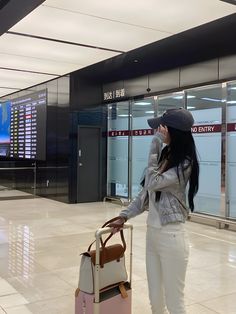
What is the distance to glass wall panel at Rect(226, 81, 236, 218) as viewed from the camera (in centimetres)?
662

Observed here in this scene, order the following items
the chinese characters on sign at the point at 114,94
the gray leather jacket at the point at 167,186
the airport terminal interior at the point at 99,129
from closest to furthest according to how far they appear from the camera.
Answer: the gray leather jacket at the point at 167,186 < the airport terminal interior at the point at 99,129 < the chinese characters on sign at the point at 114,94

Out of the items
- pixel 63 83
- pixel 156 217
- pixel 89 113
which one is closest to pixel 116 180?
pixel 89 113

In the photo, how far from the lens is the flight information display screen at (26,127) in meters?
10.4

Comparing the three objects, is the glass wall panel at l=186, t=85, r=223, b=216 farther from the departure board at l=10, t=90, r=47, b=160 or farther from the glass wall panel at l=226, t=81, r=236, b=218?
the departure board at l=10, t=90, r=47, b=160

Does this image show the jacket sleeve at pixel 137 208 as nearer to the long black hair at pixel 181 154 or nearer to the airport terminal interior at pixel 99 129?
the long black hair at pixel 181 154

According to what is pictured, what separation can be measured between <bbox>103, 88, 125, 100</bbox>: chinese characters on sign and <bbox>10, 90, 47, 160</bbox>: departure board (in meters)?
1.78

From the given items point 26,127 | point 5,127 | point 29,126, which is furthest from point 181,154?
point 5,127

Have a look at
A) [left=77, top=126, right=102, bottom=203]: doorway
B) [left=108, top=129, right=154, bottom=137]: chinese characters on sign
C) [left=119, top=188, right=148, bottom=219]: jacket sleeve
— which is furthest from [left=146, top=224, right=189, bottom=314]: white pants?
[left=77, top=126, right=102, bottom=203]: doorway

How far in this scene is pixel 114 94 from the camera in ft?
30.7

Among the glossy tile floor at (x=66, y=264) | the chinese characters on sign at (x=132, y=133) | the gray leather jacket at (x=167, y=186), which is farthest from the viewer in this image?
the chinese characters on sign at (x=132, y=133)

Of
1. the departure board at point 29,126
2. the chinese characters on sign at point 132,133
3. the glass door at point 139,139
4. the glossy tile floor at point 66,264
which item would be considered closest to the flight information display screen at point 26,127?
the departure board at point 29,126

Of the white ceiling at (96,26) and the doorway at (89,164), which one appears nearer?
the white ceiling at (96,26)

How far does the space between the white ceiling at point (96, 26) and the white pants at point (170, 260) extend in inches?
104

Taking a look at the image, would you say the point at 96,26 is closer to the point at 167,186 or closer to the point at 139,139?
the point at 167,186
